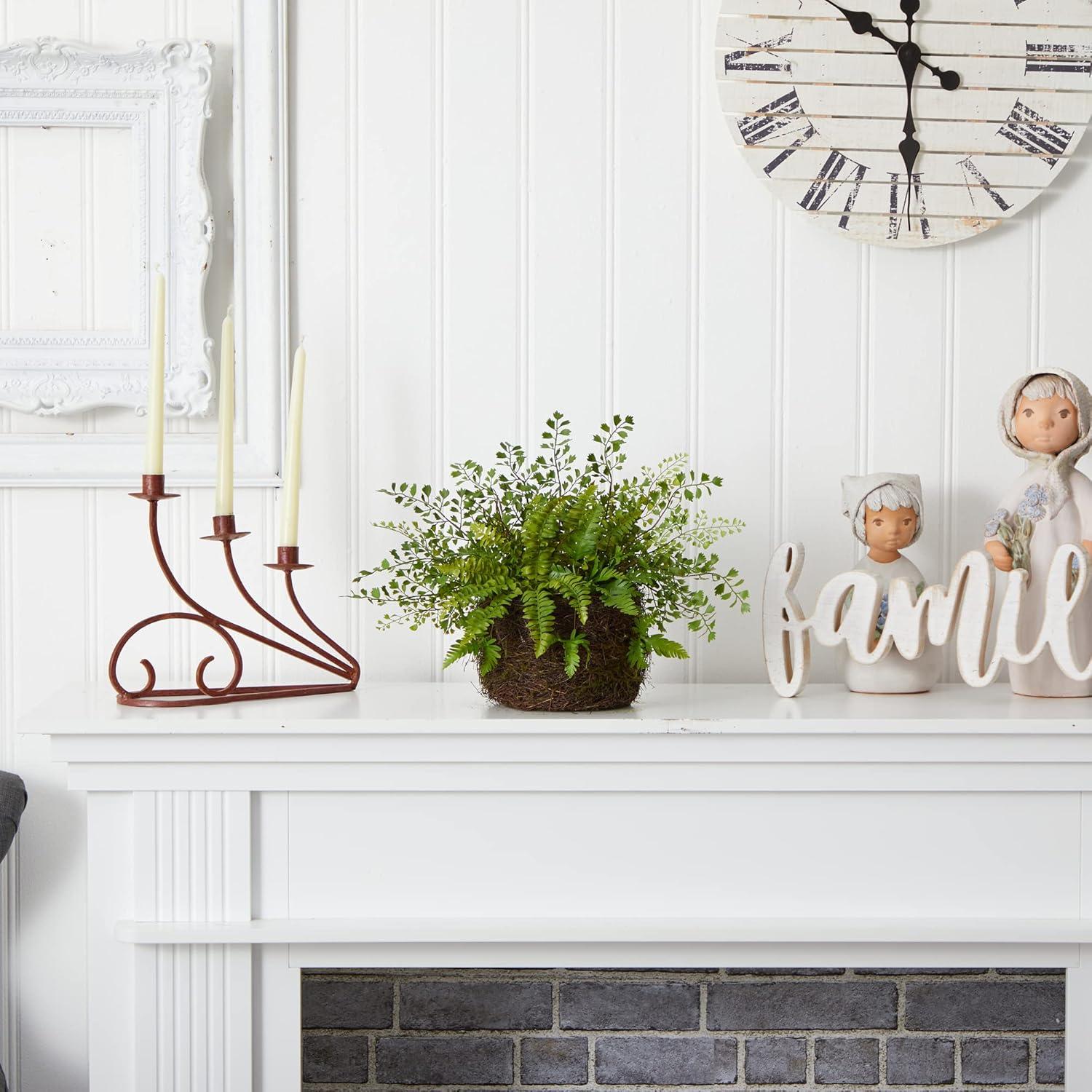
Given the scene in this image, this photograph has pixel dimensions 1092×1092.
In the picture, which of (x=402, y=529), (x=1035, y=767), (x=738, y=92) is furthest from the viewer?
(x=738, y=92)

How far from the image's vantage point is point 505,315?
4.63 feet

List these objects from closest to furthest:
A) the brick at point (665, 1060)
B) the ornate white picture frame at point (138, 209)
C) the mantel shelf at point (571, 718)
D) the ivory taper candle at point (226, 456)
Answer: the mantel shelf at point (571, 718) → the ivory taper candle at point (226, 456) → the ornate white picture frame at point (138, 209) → the brick at point (665, 1060)

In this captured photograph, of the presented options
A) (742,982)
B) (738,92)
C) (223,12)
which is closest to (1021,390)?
(738,92)

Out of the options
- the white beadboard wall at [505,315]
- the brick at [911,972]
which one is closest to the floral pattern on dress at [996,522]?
the white beadboard wall at [505,315]

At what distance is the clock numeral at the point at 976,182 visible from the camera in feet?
4.58

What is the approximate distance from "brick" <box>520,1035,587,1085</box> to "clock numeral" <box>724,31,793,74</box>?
50.9 inches

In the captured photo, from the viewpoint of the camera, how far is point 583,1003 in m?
1.47

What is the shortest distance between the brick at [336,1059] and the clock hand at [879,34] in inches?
57.6

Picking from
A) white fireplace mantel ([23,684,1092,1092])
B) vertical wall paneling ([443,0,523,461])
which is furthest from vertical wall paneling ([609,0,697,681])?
white fireplace mantel ([23,684,1092,1092])

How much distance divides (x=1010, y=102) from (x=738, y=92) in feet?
1.15

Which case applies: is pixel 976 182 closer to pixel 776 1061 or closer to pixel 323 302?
pixel 323 302

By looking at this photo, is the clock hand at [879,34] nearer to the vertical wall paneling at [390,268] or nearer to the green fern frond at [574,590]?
the vertical wall paneling at [390,268]

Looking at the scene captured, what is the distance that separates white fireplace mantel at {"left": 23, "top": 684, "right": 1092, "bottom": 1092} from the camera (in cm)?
108

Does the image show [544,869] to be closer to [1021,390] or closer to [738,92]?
[1021,390]
